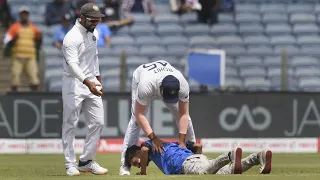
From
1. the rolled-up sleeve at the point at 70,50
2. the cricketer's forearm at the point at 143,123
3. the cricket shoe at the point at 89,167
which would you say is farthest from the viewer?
the cricket shoe at the point at 89,167

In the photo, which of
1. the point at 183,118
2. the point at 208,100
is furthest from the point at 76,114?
the point at 208,100

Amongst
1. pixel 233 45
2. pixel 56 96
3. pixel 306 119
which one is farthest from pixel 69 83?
pixel 233 45

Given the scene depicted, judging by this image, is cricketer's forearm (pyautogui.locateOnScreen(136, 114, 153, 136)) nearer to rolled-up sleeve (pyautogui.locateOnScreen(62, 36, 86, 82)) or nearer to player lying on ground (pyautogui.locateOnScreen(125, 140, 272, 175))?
player lying on ground (pyautogui.locateOnScreen(125, 140, 272, 175))

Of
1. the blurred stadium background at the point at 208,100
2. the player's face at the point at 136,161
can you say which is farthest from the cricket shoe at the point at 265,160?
the blurred stadium background at the point at 208,100

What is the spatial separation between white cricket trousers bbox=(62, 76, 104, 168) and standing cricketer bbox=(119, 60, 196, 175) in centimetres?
41

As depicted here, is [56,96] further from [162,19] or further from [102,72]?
[162,19]

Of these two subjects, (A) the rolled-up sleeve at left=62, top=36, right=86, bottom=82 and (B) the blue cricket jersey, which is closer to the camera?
(B) the blue cricket jersey

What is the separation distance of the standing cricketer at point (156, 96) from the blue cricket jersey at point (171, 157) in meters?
0.07

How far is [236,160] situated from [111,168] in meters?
3.44

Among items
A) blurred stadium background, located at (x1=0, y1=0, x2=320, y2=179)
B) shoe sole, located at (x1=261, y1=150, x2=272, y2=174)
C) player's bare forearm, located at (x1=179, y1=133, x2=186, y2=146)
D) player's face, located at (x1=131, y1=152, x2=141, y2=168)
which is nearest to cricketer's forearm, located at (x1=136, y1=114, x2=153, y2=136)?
player's face, located at (x1=131, y1=152, x2=141, y2=168)

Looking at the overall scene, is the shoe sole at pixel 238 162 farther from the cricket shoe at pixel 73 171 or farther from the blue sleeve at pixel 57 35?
the blue sleeve at pixel 57 35

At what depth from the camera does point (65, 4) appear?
58.7 ft

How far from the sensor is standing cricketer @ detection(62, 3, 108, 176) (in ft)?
32.5

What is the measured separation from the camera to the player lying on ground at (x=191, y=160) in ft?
27.9
